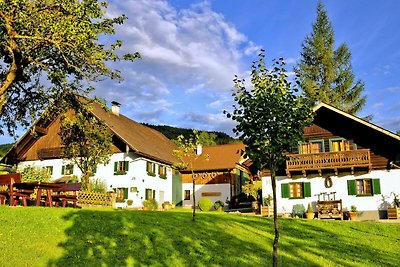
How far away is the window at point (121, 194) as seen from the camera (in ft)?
119

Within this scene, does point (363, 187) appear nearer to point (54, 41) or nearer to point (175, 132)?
point (54, 41)

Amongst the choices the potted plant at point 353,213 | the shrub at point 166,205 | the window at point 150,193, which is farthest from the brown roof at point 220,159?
the potted plant at point 353,213

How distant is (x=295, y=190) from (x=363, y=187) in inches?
188

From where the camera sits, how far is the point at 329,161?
2903cm

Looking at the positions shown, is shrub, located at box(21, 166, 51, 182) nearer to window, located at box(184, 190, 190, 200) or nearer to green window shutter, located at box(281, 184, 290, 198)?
window, located at box(184, 190, 190, 200)

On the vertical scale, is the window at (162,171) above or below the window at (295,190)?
above

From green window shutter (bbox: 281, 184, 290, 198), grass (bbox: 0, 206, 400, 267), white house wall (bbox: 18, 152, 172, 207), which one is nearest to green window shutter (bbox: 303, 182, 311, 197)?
green window shutter (bbox: 281, 184, 290, 198)

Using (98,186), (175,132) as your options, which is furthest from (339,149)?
(175,132)

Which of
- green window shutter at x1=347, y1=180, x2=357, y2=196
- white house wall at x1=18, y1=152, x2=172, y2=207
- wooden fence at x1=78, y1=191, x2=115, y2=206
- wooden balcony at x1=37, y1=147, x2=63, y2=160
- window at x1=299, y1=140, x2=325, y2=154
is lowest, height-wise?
wooden fence at x1=78, y1=191, x2=115, y2=206

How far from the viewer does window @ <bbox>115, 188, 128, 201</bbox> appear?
119ft

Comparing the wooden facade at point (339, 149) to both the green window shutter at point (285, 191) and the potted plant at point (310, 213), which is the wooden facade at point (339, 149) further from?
the potted plant at point (310, 213)

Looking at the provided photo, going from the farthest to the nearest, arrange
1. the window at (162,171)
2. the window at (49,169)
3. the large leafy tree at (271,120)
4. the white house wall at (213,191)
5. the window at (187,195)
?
the window at (187,195) < the white house wall at (213,191) < the window at (162,171) < the window at (49,169) < the large leafy tree at (271,120)

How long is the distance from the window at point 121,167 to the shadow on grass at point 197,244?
18.4 metres

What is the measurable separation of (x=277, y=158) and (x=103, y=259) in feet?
19.7
